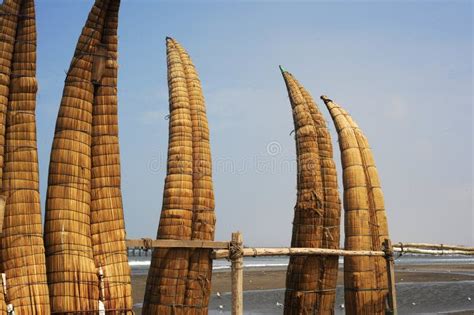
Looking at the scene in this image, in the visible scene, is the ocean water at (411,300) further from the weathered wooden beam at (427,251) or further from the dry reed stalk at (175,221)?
the dry reed stalk at (175,221)

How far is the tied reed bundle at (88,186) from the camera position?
27.9 ft

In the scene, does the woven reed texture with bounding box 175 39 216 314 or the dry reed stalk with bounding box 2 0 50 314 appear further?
the woven reed texture with bounding box 175 39 216 314

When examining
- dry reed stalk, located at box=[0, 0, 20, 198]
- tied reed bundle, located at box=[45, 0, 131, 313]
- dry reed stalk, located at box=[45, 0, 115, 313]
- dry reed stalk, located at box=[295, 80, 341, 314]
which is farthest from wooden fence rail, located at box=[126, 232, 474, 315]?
dry reed stalk, located at box=[0, 0, 20, 198]

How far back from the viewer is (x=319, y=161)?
1410cm

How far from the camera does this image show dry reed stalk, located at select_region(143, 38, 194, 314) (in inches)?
436

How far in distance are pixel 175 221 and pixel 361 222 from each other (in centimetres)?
472

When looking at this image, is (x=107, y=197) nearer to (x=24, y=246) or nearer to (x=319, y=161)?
(x=24, y=246)

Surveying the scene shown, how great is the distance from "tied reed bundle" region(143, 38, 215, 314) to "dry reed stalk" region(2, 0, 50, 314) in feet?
10.7

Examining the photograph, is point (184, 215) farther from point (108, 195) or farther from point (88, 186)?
point (88, 186)

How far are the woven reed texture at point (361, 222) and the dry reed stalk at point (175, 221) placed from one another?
13.7ft

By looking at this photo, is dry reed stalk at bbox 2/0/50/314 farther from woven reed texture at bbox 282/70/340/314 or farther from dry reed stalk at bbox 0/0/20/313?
woven reed texture at bbox 282/70/340/314

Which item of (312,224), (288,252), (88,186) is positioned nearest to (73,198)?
(88,186)

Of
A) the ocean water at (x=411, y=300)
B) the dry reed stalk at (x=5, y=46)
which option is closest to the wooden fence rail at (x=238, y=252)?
the dry reed stalk at (x=5, y=46)

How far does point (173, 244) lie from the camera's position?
33.3 feet
